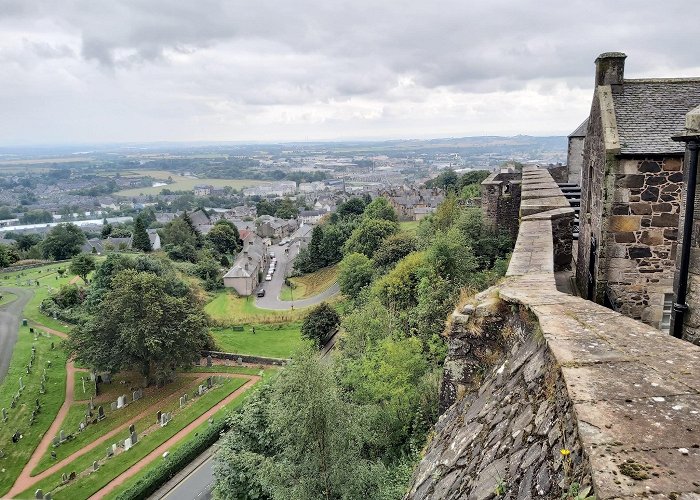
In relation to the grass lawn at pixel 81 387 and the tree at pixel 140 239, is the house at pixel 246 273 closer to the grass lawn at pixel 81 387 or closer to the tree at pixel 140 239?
the tree at pixel 140 239

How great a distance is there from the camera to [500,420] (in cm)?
422

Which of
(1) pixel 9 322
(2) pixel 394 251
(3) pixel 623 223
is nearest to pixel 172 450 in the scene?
(2) pixel 394 251

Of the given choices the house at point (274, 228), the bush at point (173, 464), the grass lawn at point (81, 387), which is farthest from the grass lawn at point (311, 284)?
the house at point (274, 228)

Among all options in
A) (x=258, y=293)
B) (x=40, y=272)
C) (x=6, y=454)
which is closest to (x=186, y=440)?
(x=6, y=454)

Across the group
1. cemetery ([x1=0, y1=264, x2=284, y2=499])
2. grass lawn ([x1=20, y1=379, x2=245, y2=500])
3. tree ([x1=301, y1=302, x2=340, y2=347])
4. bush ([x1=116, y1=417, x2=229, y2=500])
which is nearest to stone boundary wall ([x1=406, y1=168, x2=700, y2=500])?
bush ([x1=116, y1=417, x2=229, y2=500])

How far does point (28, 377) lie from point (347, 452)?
3137cm

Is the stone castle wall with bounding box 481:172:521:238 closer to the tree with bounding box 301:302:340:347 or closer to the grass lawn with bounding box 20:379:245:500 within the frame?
the tree with bounding box 301:302:340:347

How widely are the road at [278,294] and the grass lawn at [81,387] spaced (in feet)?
65.4

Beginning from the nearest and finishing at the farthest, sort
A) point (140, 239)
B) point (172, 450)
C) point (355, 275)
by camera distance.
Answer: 1. point (172, 450)
2. point (355, 275)
3. point (140, 239)

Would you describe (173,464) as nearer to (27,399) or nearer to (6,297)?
(27,399)

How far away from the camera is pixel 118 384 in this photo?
1358 inches

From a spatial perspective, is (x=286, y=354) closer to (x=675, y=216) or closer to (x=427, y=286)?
(x=427, y=286)

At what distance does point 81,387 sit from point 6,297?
28.8 metres

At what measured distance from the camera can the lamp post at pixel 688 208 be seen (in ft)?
18.4
